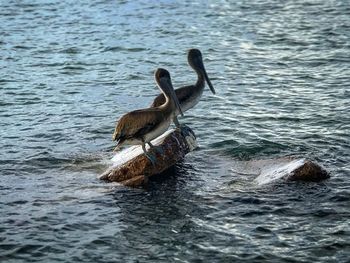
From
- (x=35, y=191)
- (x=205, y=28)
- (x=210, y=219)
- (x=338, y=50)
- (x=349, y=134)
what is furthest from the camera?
(x=205, y=28)

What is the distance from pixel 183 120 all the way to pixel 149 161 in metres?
4.92

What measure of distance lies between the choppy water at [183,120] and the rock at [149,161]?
0.30 metres

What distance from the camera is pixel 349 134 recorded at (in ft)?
58.6

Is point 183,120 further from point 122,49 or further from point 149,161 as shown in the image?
point 122,49

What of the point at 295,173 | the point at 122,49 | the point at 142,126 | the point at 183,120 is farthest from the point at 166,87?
the point at 122,49

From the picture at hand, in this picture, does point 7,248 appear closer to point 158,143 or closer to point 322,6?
point 158,143

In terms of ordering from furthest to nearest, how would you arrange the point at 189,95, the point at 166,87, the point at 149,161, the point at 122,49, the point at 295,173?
the point at 122,49 → the point at 189,95 → the point at 166,87 → the point at 149,161 → the point at 295,173

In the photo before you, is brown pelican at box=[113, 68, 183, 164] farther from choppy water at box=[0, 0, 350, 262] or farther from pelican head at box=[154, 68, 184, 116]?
choppy water at box=[0, 0, 350, 262]

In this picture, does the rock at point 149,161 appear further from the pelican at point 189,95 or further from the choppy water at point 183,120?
the pelican at point 189,95

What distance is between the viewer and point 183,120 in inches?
776

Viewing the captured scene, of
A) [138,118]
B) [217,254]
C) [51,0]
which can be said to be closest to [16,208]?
[138,118]

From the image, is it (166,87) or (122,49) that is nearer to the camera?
(166,87)

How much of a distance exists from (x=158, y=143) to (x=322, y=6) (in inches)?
766

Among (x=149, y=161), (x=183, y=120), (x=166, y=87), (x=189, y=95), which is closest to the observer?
(x=149, y=161)
